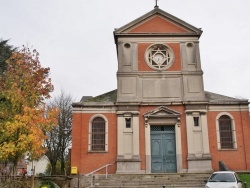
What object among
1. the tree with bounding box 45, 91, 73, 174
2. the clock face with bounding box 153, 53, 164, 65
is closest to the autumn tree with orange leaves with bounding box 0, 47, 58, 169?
the clock face with bounding box 153, 53, 164, 65

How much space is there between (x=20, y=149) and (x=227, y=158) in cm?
1289

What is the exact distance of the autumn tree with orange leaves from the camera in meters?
16.4

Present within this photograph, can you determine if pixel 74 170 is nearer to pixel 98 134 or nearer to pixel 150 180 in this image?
pixel 98 134

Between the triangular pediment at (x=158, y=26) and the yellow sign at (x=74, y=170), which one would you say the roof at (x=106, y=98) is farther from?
the yellow sign at (x=74, y=170)

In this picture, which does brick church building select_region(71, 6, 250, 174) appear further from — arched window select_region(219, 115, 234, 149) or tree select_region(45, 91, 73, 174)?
tree select_region(45, 91, 73, 174)

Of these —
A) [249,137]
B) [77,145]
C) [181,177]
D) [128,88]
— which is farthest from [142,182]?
[249,137]

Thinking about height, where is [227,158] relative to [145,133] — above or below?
below

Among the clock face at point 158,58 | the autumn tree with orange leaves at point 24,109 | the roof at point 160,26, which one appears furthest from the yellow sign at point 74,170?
the roof at point 160,26

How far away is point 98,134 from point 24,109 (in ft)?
20.4

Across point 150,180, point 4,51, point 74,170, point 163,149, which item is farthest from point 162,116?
point 4,51

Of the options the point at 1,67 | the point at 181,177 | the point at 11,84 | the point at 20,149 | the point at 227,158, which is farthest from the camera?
the point at 1,67

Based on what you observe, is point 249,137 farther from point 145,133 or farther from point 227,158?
point 145,133

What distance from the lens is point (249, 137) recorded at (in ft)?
70.9

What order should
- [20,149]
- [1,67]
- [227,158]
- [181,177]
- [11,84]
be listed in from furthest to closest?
[1,67]
[227,158]
[181,177]
[11,84]
[20,149]
